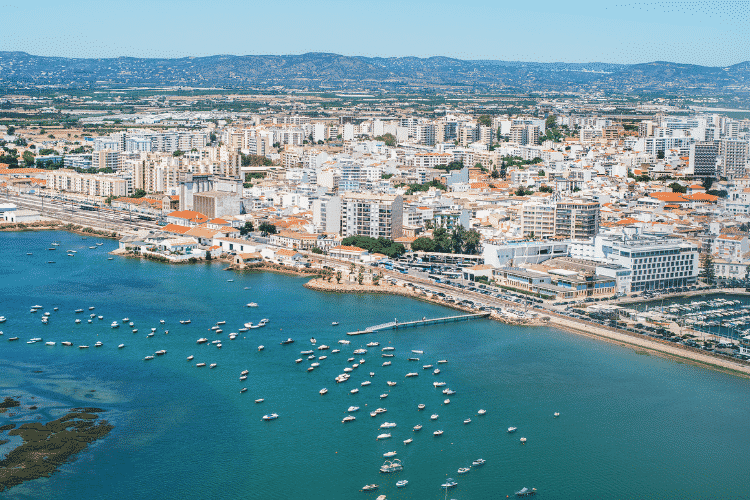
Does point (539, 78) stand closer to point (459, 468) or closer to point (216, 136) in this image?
point (216, 136)

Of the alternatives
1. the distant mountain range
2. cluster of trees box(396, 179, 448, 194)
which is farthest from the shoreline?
the distant mountain range

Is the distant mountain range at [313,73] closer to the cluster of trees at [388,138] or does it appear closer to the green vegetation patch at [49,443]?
the cluster of trees at [388,138]

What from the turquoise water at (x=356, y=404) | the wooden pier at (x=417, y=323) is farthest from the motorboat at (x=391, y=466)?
the wooden pier at (x=417, y=323)

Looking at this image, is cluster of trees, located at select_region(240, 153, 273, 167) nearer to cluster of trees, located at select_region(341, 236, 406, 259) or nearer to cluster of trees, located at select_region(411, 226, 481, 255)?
cluster of trees, located at select_region(341, 236, 406, 259)

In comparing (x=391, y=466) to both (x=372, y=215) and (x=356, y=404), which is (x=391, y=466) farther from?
(x=372, y=215)

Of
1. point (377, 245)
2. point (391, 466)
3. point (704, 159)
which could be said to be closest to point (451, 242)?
point (377, 245)

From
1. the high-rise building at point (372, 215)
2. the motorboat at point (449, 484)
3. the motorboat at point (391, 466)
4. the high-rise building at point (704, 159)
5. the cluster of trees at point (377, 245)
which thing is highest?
the high-rise building at point (704, 159)

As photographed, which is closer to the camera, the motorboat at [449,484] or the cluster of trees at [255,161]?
the motorboat at [449,484]
